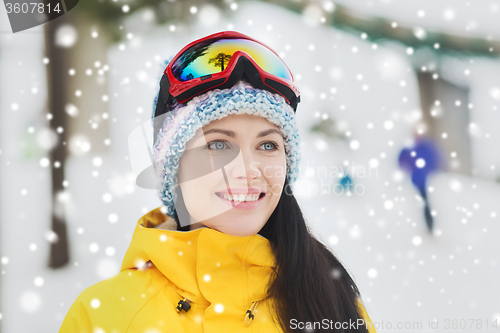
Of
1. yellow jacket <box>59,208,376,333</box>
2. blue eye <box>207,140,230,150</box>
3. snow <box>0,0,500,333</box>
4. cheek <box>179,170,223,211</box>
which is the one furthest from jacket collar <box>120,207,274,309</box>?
snow <box>0,0,500,333</box>

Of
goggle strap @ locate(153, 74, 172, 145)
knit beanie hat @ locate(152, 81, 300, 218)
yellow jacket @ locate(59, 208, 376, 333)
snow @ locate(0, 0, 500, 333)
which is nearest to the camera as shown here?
yellow jacket @ locate(59, 208, 376, 333)

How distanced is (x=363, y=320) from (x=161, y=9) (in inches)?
88.3

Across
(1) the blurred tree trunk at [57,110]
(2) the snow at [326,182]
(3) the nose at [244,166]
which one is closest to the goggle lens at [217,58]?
(3) the nose at [244,166]

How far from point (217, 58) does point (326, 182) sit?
1.34m

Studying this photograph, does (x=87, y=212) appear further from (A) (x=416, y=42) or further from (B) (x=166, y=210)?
(A) (x=416, y=42)

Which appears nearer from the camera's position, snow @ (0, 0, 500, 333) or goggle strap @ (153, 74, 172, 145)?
goggle strap @ (153, 74, 172, 145)

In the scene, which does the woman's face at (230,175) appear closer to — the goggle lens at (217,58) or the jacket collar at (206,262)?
the jacket collar at (206,262)

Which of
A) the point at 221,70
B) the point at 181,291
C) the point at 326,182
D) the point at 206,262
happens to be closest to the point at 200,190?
the point at 206,262

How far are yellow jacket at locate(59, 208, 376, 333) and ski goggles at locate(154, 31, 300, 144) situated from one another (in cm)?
59

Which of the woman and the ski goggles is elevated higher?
the ski goggles

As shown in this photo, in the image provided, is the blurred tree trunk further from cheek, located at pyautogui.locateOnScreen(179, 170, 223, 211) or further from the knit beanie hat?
cheek, located at pyautogui.locateOnScreen(179, 170, 223, 211)

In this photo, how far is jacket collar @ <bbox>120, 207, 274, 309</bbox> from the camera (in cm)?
117

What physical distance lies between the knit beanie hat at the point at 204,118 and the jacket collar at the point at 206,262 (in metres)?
0.26

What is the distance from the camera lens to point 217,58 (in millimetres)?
1336
